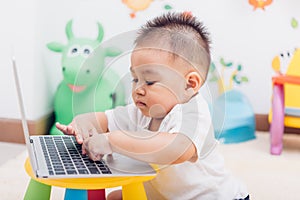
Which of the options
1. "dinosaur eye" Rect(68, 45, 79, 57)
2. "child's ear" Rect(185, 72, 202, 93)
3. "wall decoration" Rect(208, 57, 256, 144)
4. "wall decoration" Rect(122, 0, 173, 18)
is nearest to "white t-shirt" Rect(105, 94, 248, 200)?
"child's ear" Rect(185, 72, 202, 93)

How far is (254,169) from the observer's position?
144cm

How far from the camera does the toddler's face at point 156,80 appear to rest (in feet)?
2.23

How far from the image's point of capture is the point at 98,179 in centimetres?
63

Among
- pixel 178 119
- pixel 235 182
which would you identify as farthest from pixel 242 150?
pixel 178 119

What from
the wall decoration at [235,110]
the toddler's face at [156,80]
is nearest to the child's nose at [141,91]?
the toddler's face at [156,80]

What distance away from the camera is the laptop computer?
635 mm

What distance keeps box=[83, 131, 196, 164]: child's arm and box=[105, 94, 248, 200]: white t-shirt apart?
0.13ft

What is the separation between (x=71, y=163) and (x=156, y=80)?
17cm

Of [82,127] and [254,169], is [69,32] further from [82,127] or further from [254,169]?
[82,127]

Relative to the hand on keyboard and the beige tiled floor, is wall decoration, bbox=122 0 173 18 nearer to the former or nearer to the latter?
the beige tiled floor

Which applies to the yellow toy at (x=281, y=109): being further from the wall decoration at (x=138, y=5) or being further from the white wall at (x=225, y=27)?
the wall decoration at (x=138, y=5)

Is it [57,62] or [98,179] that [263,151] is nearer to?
[57,62]

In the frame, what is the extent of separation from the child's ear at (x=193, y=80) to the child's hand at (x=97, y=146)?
0.15 metres

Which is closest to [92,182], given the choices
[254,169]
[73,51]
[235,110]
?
[254,169]
